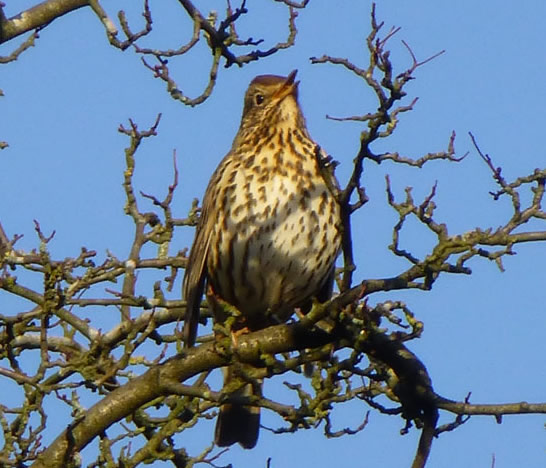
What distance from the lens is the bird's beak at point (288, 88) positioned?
27.4 ft

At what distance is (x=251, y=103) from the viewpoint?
28.3ft

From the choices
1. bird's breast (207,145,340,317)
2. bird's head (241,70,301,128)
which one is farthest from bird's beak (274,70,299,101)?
bird's breast (207,145,340,317)

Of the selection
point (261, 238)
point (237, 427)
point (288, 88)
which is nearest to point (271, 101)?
point (288, 88)

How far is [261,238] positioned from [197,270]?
489 millimetres

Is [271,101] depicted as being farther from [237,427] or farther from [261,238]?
[237,427]

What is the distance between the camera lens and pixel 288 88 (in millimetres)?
8375

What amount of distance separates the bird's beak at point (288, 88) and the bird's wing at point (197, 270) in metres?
0.95

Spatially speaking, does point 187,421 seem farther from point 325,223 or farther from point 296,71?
point 296,71

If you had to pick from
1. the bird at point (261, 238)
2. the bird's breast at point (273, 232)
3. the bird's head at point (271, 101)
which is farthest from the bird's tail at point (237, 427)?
the bird's head at point (271, 101)

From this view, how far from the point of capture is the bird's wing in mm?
7355

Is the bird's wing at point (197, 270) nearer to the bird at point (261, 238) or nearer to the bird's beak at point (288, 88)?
the bird at point (261, 238)

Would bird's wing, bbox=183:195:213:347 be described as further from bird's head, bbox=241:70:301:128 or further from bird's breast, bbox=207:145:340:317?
bird's head, bbox=241:70:301:128

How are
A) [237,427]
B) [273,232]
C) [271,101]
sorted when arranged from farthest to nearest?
[271,101] → [237,427] → [273,232]

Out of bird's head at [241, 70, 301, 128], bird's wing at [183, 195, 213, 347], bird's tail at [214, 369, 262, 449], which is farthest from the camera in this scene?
bird's head at [241, 70, 301, 128]
